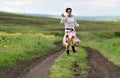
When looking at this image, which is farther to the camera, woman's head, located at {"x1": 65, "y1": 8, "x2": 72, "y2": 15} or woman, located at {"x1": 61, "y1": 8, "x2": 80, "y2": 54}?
woman, located at {"x1": 61, "y1": 8, "x2": 80, "y2": 54}

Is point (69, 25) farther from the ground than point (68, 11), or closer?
closer

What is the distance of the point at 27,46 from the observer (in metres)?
29.1

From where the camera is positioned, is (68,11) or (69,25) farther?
(69,25)

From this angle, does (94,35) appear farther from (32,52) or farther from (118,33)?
(32,52)

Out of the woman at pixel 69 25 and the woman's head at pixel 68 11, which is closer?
the woman's head at pixel 68 11

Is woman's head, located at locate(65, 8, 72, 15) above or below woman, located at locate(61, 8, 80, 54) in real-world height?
above

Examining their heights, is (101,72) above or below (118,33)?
above

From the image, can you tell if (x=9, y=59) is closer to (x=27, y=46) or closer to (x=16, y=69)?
(x=16, y=69)

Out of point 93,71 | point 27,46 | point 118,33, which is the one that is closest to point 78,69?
point 93,71

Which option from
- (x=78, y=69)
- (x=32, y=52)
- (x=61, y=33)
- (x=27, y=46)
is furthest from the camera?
(x=61, y=33)

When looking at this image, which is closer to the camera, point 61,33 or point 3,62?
point 3,62

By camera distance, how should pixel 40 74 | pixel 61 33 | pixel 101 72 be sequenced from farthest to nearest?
1. pixel 61 33
2. pixel 101 72
3. pixel 40 74

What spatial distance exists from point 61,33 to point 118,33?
15.6 meters

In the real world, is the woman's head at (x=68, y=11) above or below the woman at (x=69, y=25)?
Result: above
